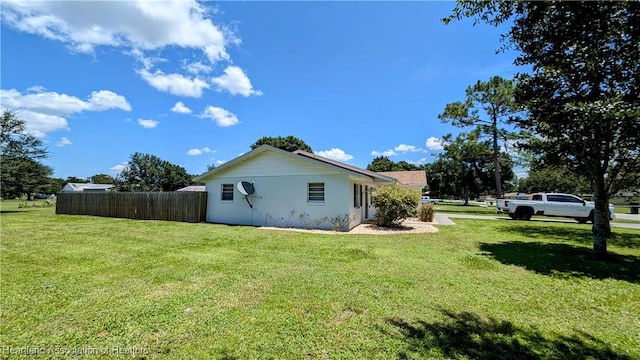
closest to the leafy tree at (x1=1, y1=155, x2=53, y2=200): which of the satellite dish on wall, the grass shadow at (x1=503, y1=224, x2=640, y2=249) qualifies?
the satellite dish on wall

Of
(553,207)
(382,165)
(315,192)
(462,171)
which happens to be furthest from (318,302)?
(382,165)

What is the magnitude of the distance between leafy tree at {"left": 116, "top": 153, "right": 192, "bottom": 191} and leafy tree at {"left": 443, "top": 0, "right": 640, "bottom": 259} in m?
47.7

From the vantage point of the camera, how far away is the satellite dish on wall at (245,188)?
13.7m

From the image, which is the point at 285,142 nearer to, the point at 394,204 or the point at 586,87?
the point at 394,204

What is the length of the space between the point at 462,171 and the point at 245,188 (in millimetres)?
37566

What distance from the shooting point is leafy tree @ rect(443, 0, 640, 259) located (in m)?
6.09

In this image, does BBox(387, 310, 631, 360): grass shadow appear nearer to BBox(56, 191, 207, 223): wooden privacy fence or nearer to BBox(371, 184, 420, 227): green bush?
BBox(371, 184, 420, 227): green bush

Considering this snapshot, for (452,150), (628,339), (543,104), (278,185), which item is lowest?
(628,339)

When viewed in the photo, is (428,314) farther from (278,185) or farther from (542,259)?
(278,185)

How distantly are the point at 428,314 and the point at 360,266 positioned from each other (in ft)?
8.34

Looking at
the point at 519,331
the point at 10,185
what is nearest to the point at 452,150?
the point at 519,331

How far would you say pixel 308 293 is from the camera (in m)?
4.67

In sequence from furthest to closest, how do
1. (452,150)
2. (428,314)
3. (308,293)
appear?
1. (452,150)
2. (308,293)
3. (428,314)

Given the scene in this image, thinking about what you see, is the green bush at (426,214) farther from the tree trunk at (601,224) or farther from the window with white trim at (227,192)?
the window with white trim at (227,192)
